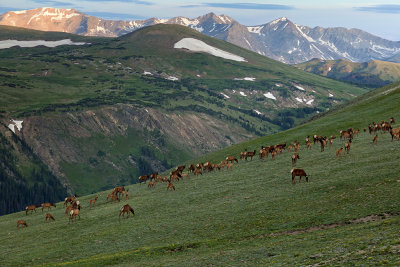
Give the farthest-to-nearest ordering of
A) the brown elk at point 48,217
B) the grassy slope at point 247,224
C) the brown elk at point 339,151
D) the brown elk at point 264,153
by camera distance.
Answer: the brown elk at point 264,153 → the brown elk at point 339,151 → the brown elk at point 48,217 → the grassy slope at point 247,224

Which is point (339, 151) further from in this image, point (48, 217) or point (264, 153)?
point (48, 217)

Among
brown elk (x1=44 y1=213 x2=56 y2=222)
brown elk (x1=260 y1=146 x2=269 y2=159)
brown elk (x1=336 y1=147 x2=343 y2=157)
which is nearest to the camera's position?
brown elk (x1=44 y1=213 x2=56 y2=222)

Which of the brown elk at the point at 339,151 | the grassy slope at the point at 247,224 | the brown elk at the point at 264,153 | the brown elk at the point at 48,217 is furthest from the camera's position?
the brown elk at the point at 264,153

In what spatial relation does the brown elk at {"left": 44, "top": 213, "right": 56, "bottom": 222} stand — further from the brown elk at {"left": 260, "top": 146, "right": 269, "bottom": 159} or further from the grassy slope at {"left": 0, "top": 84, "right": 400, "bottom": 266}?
the brown elk at {"left": 260, "top": 146, "right": 269, "bottom": 159}

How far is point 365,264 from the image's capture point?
79.9ft

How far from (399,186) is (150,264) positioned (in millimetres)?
25145

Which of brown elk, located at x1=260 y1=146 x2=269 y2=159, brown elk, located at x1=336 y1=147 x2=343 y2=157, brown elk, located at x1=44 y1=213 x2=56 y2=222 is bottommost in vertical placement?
brown elk, located at x1=44 y1=213 x2=56 y2=222

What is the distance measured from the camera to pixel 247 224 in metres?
41.8

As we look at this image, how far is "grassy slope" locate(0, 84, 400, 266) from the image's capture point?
101 ft

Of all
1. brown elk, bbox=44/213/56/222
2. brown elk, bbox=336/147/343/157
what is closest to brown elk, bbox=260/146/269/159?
brown elk, bbox=336/147/343/157

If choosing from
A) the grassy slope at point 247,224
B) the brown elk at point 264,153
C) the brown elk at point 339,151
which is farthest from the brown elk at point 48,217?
the brown elk at point 339,151

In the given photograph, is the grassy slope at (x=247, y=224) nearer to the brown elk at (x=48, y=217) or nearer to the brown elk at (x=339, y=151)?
the brown elk at (x=339, y=151)

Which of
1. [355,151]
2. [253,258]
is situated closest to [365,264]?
[253,258]

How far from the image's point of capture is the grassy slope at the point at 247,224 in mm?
30828
